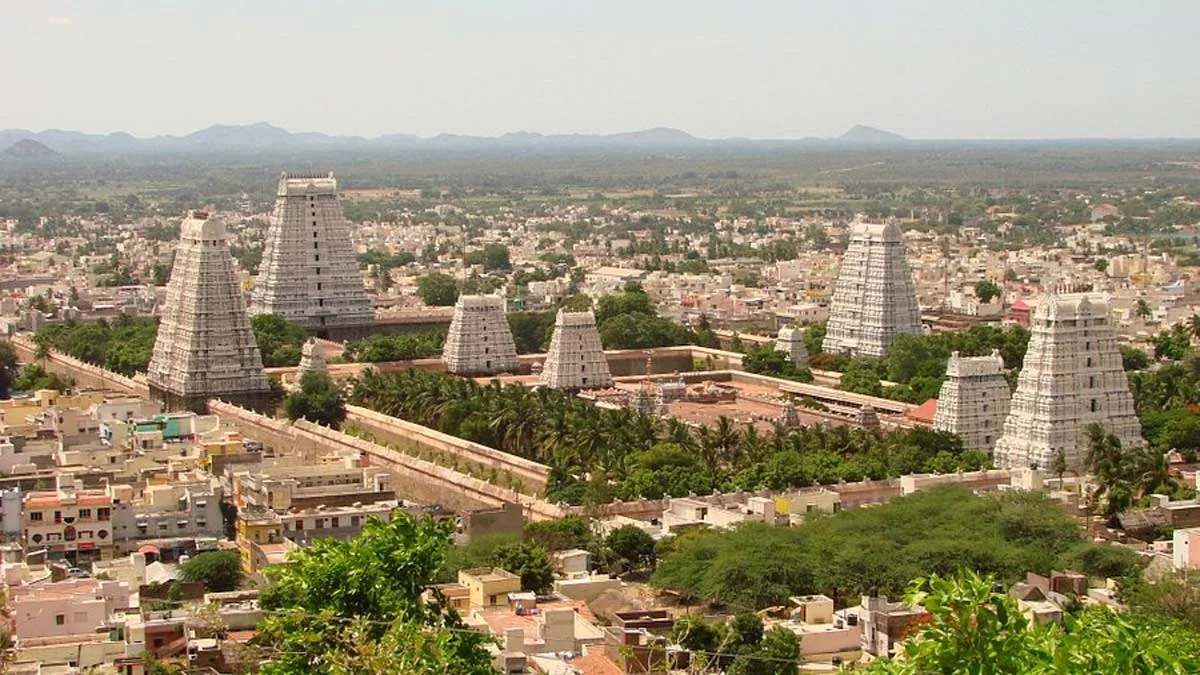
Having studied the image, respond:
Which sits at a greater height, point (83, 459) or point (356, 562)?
point (356, 562)

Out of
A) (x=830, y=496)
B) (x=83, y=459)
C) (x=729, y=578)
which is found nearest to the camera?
(x=729, y=578)

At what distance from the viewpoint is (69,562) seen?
42.2 meters

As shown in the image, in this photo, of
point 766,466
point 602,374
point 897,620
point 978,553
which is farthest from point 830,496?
point 602,374

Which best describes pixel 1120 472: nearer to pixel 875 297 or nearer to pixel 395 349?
pixel 875 297

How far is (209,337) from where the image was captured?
65938 mm

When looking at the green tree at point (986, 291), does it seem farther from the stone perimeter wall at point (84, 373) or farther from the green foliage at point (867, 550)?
the green foliage at point (867, 550)

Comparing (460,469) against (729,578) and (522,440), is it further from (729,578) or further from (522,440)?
(729,578)

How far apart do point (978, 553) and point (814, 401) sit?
28.4m

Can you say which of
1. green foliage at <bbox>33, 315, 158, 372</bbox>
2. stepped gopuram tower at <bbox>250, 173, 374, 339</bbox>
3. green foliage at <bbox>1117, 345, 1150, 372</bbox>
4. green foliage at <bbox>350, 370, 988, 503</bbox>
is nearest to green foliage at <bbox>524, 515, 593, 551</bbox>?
green foliage at <bbox>350, 370, 988, 503</bbox>

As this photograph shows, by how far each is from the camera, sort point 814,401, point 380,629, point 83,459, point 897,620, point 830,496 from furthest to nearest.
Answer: point 814,401 < point 83,459 < point 830,496 < point 897,620 < point 380,629

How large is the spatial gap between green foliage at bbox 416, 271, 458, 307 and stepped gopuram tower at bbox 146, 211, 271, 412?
113 feet

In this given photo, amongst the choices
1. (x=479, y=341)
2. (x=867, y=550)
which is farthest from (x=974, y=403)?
(x=479, y=341)

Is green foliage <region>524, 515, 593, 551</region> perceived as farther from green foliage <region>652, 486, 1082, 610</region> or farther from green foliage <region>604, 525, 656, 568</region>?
green foliage <region>652, 486, 1082, 610</region>

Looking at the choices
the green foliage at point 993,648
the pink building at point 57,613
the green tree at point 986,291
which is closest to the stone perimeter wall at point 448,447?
the pink building at point 57,613
